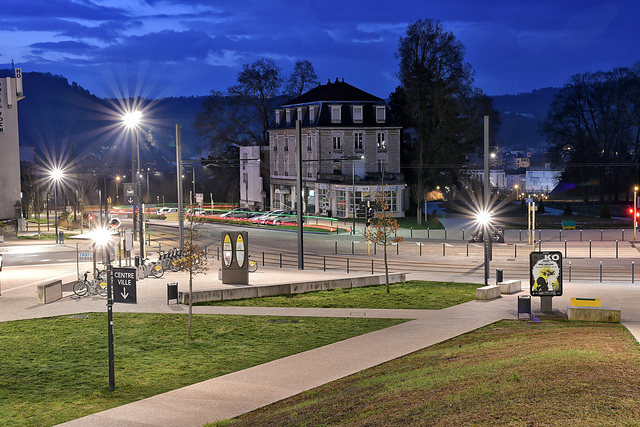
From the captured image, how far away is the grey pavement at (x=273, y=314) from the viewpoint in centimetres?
1280

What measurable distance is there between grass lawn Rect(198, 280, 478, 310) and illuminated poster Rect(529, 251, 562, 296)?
3.23 metres

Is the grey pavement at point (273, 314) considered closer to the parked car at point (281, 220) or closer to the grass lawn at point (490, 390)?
the grass lawn at point (490, 390)

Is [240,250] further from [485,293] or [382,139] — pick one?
[382,139]

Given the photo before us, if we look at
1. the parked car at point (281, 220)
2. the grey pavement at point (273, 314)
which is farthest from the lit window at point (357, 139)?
the grey pavement at point (273, 314)

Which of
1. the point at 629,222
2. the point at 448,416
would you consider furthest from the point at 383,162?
the point at 448,416

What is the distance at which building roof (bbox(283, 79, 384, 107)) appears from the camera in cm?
7475

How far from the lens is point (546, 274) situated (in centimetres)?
2194

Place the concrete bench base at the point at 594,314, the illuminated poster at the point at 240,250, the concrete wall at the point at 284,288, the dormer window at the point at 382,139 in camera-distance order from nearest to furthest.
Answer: the concrete bench base at the point at 594,314
the concrete wall at the point at 284,288
the illuminated poster at the point at 240,250
the dormer window at the point at 382,139

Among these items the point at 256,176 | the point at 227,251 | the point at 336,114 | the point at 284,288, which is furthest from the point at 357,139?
the point at 284,288

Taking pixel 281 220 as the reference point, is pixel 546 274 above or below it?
below

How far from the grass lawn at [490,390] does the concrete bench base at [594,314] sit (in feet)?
12.5

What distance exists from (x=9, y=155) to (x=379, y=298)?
46400mm

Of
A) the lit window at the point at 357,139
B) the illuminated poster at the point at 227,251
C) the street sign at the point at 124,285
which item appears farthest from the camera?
the lit window at the point at 357,139

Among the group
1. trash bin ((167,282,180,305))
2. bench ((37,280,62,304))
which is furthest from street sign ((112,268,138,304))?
bench ((37,280,62,304))
